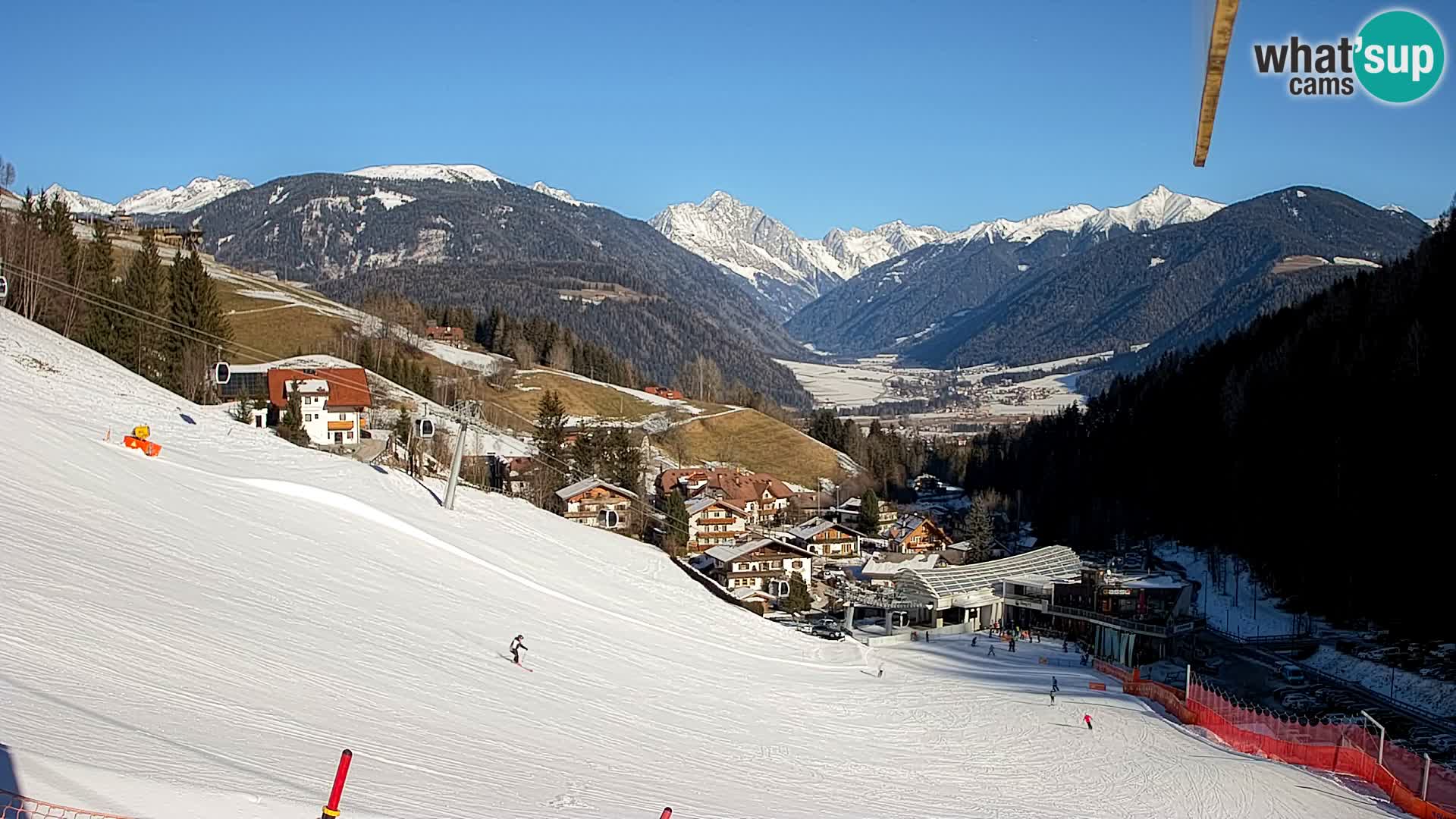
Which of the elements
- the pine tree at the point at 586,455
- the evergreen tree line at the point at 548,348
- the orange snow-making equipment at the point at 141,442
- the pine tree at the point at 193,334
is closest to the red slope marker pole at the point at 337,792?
the orange snow-making equipment at the point at 141,442

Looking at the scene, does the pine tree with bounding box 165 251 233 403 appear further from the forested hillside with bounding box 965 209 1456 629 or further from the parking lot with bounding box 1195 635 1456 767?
the forested hillside with bounding box 965 209 1456 629

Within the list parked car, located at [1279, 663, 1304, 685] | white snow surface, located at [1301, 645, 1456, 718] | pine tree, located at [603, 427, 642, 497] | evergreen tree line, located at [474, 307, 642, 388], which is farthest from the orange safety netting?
evergreen tree line, located at [474, 307, 642, 388]

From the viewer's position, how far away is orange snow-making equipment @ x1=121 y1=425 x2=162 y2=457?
31500mm

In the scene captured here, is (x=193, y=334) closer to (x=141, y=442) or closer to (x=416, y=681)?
(x=141, y=442)

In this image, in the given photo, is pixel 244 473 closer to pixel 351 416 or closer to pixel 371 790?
pixel 371 790

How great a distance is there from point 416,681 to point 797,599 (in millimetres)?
41499

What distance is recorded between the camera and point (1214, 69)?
12.1 meters

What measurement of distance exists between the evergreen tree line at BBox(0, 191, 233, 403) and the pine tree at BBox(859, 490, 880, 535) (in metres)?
44.8

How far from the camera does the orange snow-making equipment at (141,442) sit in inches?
1240

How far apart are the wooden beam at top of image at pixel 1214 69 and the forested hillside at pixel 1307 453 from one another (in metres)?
36.4

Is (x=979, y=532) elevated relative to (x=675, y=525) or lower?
elevated

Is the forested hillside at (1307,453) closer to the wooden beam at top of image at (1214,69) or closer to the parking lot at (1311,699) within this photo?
the parking lot at (1311,699)

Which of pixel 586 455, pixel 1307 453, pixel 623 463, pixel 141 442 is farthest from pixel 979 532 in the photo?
pixel 141 442

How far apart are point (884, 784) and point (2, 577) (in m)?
14.7
